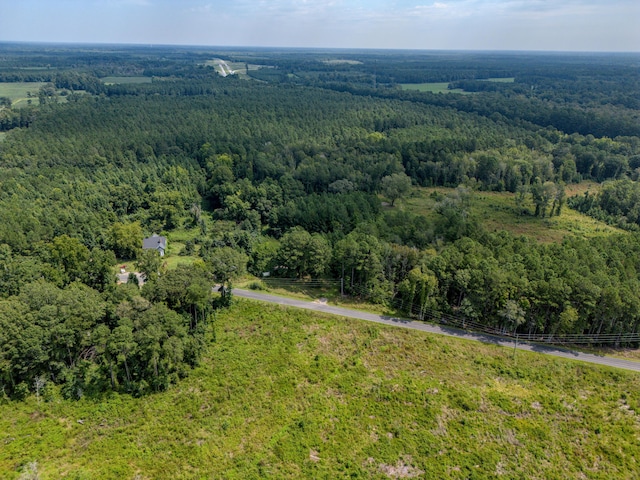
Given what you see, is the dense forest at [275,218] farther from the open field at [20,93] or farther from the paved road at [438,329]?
the open field at [20,93]

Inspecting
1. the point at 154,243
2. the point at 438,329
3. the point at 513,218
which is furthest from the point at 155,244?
the point at 513,218

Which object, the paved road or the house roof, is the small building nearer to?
the house roof

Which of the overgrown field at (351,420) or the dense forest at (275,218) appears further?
the dense forest at (275,218)

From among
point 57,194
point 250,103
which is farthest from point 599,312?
point 250,103

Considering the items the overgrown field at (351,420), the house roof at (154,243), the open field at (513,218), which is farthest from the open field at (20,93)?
the overgrown field at (351,420)

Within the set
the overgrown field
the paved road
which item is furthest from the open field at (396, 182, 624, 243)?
the overgrown field

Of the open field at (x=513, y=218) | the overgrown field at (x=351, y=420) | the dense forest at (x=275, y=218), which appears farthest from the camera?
the open field at (x=513, y=218)
